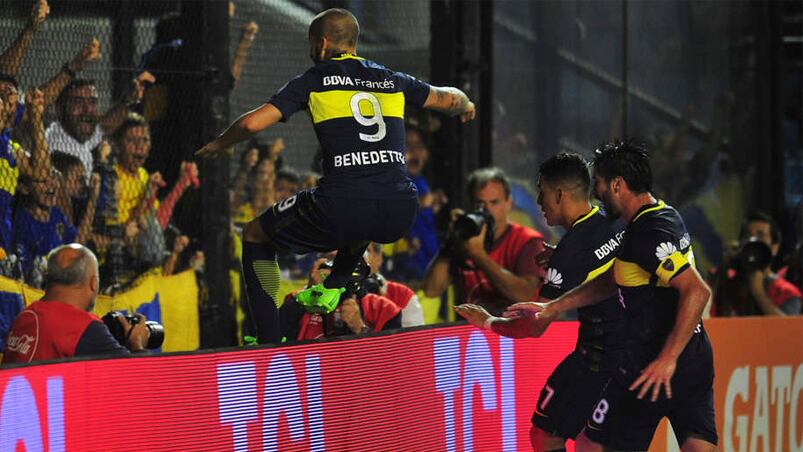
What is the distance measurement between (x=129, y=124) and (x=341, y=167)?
2480 mm

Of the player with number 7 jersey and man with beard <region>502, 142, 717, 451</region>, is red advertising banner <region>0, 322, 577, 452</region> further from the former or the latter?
man with beard <region>502, 142, 717, 451</region>

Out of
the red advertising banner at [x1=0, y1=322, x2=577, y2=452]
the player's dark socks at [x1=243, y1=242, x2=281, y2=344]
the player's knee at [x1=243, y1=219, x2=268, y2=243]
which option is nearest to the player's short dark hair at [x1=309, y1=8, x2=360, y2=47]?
the player's knee at [x1=243, y1=219, x2=268, y2=243]

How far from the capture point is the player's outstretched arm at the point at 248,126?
620 cm

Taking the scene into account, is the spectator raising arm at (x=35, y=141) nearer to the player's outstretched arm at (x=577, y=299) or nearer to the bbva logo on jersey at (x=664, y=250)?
the player's outstretched arm at (x=577, y=299)

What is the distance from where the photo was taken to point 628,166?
6.17m

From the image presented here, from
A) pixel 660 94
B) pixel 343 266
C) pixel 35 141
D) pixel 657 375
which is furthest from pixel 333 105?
pixel 660 94

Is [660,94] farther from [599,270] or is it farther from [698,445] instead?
[698,445]

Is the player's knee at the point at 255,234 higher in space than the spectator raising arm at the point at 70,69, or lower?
lower

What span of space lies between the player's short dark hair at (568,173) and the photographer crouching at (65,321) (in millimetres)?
2278

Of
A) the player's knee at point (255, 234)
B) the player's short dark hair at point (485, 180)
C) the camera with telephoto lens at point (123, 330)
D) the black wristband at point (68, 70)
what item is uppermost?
the black wristband at point (68, 70)

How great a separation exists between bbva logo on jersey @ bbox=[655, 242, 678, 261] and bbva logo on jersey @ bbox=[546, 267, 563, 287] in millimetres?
846

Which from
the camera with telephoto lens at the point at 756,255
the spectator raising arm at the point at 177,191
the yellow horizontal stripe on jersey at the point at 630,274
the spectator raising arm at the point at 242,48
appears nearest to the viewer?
the yellow horizontal stripe on jersey at the point at 630,274

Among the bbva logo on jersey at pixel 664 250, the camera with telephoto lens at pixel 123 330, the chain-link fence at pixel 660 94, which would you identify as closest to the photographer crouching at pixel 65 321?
the camera with telephoto lens at pixel 123 330

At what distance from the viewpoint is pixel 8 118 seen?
772 centimetres
